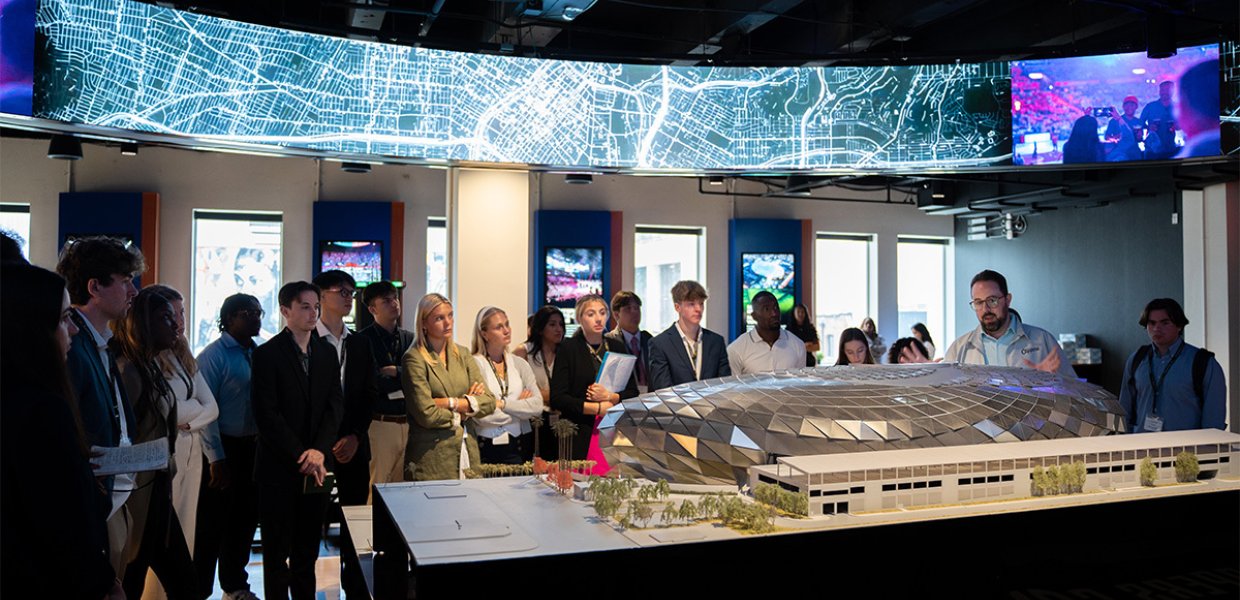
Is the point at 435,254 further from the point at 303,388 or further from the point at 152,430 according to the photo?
the point at 152,430

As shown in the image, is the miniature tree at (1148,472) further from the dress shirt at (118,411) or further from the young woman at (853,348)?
the young woman at (853,348)

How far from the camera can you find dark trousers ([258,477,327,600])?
3930mm

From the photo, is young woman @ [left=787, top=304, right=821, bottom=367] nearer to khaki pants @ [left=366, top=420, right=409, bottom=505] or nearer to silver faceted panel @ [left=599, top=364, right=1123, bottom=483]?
khaki pants @ [left=366, top=420, right=409, bottom=505]

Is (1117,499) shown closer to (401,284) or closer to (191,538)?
(191,538)

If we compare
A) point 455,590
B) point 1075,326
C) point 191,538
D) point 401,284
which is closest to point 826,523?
point 455,590

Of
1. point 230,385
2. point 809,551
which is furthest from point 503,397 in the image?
point 809,551

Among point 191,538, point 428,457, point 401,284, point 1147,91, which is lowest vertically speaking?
point 191,538

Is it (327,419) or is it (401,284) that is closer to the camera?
(327,419)

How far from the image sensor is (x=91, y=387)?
2.68m

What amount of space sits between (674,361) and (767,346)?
0.70 m

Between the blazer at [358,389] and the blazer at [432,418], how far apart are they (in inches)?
7.6

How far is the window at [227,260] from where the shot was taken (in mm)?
11719

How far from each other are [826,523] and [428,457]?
2557mm

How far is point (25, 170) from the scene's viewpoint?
10.9m
